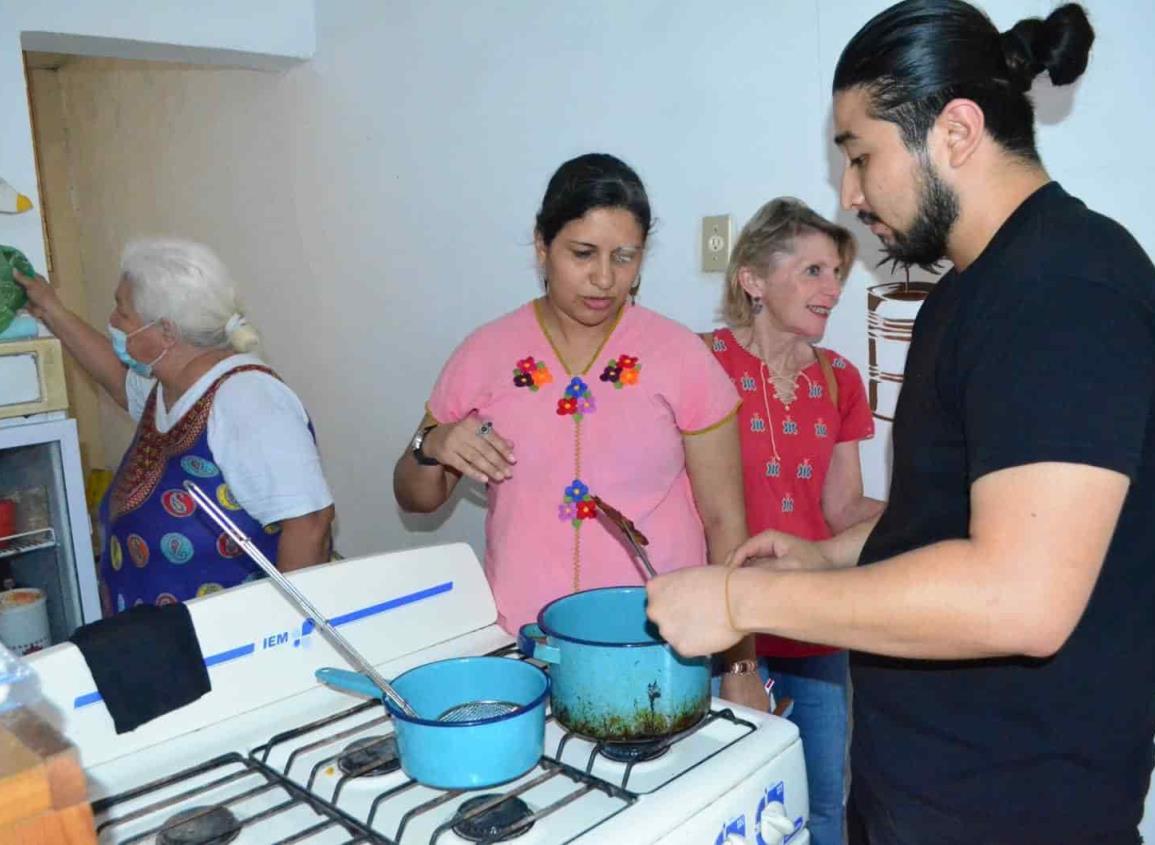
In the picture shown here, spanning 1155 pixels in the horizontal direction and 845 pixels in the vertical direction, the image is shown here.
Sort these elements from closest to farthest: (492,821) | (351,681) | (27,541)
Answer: (492,821) → (351,681) → (27,541)

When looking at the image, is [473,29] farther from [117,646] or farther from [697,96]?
[117,646]

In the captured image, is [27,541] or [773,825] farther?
[27,541]

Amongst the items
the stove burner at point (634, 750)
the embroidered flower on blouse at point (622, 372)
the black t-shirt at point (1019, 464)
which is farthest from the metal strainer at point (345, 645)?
the embroidered flower on blouse at point (622, 372)

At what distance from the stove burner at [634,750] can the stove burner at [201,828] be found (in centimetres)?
35

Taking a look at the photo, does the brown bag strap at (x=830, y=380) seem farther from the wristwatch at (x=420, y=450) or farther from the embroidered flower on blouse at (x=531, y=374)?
the wristwatch at (x=420, y=450)

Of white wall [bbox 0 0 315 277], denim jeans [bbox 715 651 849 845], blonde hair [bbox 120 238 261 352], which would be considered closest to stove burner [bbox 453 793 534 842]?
denim jeans [bbox 715 651 849 845]

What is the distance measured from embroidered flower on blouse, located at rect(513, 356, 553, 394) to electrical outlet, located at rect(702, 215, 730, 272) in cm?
54

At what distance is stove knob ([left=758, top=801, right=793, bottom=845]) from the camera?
94 centimetres

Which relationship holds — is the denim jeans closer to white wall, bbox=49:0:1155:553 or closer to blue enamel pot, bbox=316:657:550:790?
white wall, bbox=49:0:1155:553

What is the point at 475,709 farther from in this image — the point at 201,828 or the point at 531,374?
the point at 531,374

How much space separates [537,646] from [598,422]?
1.83 ft

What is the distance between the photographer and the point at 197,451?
1.59 m

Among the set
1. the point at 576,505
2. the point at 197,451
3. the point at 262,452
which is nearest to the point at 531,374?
the point at 576,505

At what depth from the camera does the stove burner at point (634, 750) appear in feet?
3.14
